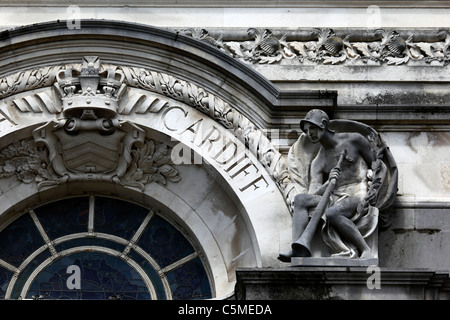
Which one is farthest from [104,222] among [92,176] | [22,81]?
[22,81]

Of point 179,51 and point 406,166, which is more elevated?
point 179,51

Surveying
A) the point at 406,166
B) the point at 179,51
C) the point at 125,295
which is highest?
the point at 179,51

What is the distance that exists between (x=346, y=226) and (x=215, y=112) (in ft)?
6.62

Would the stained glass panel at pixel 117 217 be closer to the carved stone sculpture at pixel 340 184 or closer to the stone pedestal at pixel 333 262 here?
the carved stone sculpture at pixel 340 184

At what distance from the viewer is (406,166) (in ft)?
55.8

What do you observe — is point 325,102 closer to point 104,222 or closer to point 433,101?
point 433,101

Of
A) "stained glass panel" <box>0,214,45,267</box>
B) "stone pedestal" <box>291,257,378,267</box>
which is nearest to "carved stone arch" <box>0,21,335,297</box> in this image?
"stained glass panel" <box>0,214,45,267</box>

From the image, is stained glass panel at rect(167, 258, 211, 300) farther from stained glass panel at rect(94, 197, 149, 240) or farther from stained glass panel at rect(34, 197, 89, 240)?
stained glass panel at rect(34, 197, 89, 240)

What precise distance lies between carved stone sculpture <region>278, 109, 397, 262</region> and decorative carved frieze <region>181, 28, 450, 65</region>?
103cm

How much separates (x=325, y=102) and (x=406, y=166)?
43.5 inches

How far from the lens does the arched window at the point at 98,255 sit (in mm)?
17406

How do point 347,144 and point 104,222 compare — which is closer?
point 347,144

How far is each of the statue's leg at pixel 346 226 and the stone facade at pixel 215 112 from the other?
441mm

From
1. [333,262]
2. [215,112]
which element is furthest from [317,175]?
[215,112]
